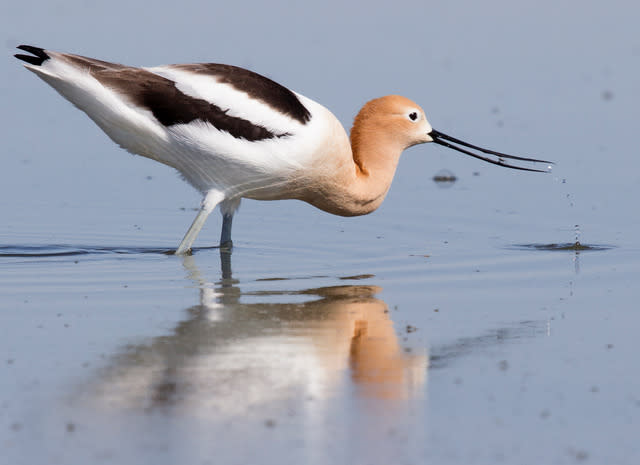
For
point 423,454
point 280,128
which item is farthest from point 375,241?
point 423,454

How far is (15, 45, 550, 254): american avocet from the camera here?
26.9ft

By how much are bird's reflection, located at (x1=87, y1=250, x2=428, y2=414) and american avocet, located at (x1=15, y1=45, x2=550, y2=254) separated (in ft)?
4.48

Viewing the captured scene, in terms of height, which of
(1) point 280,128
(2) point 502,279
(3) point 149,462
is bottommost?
(3) point 149,462

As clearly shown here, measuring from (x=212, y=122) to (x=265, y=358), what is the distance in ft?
9.44

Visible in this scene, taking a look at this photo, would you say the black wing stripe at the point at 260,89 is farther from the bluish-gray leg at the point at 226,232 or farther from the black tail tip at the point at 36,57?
the bluish-gray leg at the point at 226,232

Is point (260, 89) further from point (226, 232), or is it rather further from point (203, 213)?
point (226, 232)

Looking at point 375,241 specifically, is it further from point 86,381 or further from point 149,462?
point 149,462

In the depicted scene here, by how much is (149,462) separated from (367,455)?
81cm

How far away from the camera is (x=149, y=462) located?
4.34m

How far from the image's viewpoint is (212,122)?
8.20 m

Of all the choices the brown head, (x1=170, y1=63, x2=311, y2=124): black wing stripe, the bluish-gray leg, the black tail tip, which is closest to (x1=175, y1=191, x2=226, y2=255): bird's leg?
the bluish-gray leg

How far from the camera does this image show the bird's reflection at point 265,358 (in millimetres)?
5137

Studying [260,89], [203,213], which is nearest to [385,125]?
[260,89]

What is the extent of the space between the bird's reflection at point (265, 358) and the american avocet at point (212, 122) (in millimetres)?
1365
